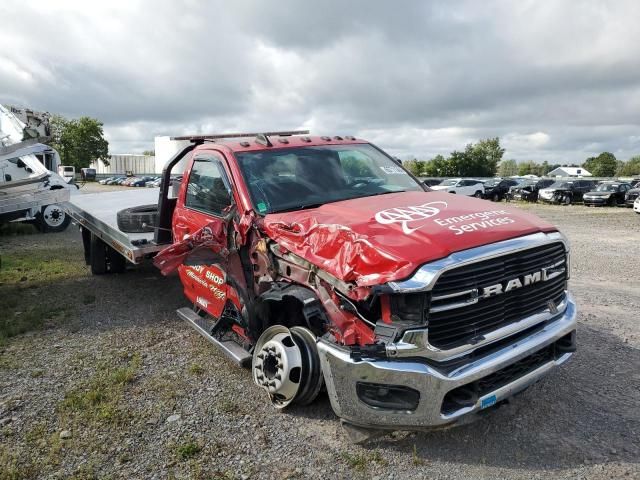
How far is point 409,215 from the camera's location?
3.45 meters

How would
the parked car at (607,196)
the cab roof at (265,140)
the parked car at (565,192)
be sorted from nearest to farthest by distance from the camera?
the cab roof at (265,140)
the parked car at (607,196)
the parked car at (565,192)

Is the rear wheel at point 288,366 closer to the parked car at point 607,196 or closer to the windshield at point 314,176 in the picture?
the windshield at point 314,176

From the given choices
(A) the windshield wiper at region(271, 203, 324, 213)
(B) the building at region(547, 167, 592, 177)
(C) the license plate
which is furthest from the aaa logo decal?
(B) the building at region(547, 167, 592, 177)

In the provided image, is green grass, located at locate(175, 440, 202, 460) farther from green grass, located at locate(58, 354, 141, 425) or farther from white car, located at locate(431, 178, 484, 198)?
white car, located at locate(431, 178, 484, 198)

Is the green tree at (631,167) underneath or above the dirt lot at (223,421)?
above

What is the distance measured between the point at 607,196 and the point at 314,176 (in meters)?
28.1

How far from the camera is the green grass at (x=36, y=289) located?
604cm

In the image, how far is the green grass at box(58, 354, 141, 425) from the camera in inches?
148

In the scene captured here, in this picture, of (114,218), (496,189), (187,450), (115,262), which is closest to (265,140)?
(187,450)

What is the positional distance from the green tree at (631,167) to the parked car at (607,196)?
87602 mm

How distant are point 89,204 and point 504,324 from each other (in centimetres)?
788

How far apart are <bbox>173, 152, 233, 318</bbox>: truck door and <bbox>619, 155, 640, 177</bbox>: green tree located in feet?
384

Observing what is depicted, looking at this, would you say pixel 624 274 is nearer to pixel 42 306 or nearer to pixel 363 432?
pixel 363 432

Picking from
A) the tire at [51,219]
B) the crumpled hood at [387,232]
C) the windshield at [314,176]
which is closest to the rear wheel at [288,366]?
the crumpled hood at [387,232]
